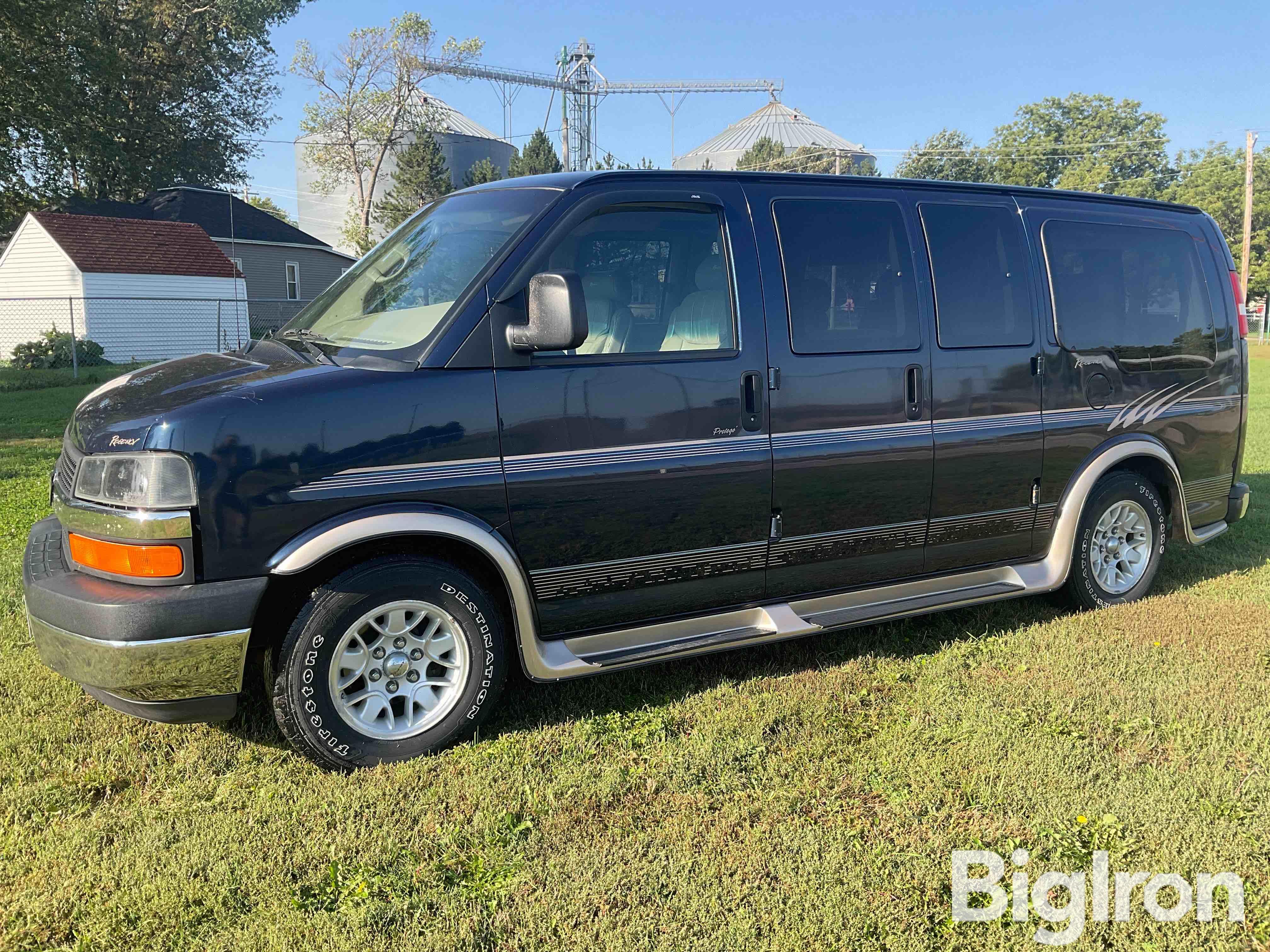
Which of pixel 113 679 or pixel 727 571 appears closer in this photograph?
pixel 113 679

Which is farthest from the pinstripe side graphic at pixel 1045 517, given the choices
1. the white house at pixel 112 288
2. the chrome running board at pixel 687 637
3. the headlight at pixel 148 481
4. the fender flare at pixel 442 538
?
the white house at pixel 112 288

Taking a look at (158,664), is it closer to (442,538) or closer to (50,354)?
(442,538)

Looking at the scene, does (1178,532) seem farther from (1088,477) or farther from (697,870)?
(697,870)

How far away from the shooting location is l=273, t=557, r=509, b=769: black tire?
348 centimetres

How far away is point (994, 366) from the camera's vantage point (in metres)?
A: 4.89

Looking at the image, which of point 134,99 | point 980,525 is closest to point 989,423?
point 980,525

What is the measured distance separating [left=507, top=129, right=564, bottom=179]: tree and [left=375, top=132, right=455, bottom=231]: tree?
11.7 metres

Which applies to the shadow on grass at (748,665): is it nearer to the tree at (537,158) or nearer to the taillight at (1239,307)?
the taillight at (1239,307)

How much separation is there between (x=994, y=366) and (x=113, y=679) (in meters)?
4.16

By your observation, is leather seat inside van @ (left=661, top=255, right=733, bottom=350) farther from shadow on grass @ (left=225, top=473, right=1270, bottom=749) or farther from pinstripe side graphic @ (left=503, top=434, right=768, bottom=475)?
shadow on grass @ (left=225, top=473, right=1270, bottom=749)

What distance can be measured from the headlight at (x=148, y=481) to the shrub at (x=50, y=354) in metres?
23.1

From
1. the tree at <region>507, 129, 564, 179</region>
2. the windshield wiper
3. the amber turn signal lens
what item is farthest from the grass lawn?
the tree at <region>507, 129, 564, 179</region>

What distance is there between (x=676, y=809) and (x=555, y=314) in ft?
6.11

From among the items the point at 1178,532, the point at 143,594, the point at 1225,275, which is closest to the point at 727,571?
the point at 143,594
